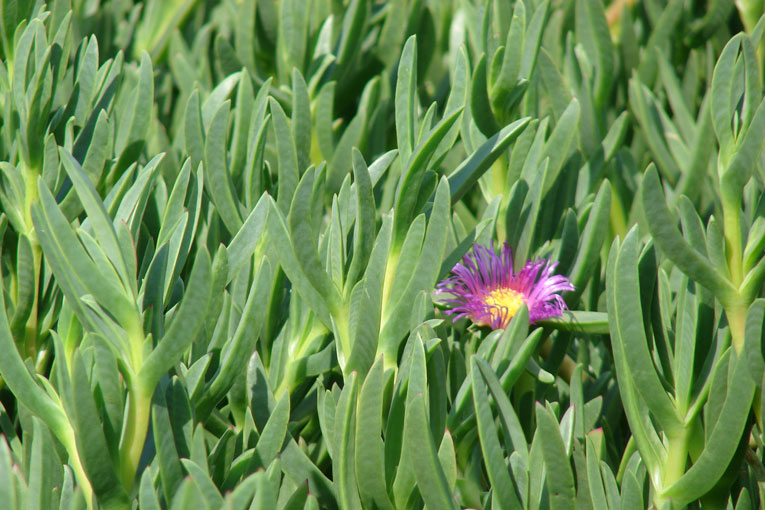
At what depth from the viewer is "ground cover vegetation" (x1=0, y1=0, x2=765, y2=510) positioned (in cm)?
35

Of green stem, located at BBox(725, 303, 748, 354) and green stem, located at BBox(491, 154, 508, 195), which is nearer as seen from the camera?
green stem, located at BBox(725, 303, 748, 354)

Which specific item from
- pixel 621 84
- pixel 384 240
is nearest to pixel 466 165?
pixel 384 240

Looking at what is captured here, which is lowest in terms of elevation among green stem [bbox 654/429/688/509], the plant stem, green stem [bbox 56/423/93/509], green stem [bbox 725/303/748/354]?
green stem [bbox 654/429/688/509]

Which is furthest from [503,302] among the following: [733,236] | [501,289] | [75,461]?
[75,461]

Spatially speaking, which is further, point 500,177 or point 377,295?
point 500,177

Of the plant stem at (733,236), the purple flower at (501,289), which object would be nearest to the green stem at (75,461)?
the purple flower at (501,289)

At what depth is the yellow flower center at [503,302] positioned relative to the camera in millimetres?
487

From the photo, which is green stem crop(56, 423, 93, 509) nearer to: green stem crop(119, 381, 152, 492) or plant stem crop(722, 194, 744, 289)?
green stem crop(119, 381, 152, 492)

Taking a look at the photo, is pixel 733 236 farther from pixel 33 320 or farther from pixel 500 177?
pixel 33 320

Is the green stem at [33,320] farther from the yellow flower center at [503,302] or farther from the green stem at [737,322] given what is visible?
the green stem at [737,322]

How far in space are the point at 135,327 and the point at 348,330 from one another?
108mm

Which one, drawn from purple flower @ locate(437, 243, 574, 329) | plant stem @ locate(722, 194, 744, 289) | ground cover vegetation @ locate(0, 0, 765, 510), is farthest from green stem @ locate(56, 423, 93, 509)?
plant stem @ locate(722, 194, 744, 289)

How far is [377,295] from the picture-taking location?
1.24 feet

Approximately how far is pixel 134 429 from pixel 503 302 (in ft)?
0.79
